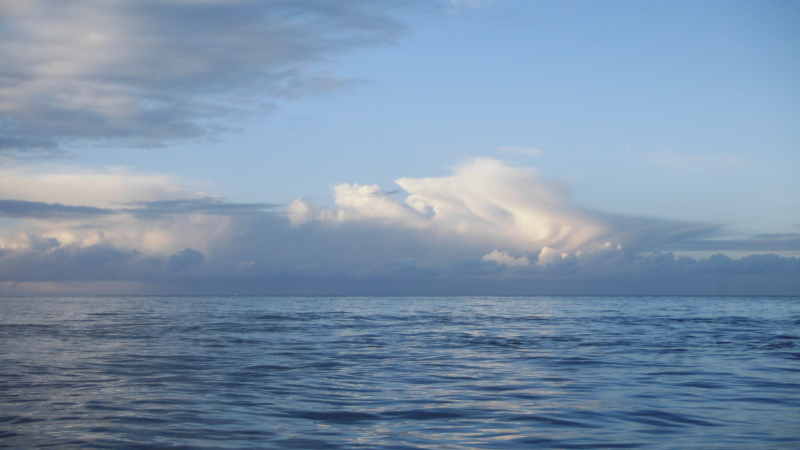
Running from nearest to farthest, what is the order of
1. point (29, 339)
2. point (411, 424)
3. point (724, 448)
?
point (724, 448) < point (411, 424) < point (29, 339)

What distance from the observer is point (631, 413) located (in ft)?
46.4

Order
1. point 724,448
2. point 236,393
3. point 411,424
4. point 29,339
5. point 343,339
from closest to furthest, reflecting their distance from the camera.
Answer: point 724,448 → point 411,424 → point 236,393 → point 29,339 → point 343,339

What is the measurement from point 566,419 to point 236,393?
9.41 m

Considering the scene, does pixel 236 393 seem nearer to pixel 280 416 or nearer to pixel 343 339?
pixel 280 416

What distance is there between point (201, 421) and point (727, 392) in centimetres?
1492

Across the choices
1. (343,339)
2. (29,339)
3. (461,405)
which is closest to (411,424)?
(461,405)

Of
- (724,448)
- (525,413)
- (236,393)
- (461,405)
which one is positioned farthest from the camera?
(236,393)

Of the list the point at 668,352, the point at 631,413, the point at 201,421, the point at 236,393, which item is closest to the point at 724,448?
the point at 631,413

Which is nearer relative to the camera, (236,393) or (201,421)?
(201,421)

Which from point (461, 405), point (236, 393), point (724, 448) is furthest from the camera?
point (236, 393)

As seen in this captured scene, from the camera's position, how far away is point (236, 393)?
16938 mm

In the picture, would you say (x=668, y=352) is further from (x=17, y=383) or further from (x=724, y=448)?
(x=17, y=383)

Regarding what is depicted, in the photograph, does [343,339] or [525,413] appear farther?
[343,339]

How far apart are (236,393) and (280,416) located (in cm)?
371
